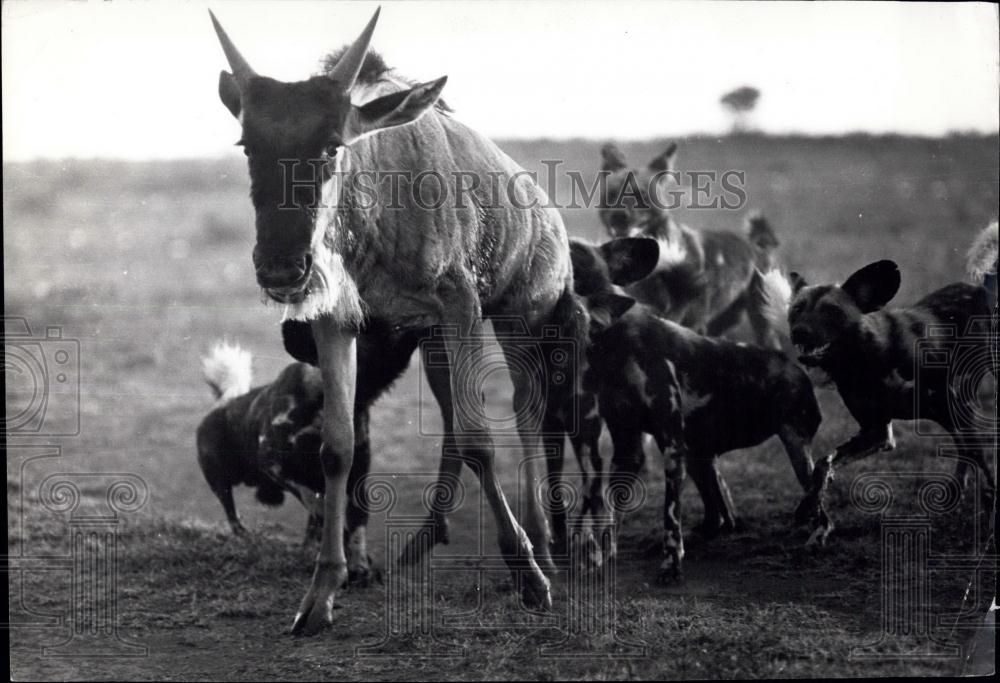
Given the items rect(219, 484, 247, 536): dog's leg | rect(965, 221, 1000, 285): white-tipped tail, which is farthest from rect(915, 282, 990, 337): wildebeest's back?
rect(219, 484, 247, 536): dog's leg

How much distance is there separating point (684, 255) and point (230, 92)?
5.05 m

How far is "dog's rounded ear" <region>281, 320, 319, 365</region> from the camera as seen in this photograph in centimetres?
681

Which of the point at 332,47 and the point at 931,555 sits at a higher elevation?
the point at 332,47

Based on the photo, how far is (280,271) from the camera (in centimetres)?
546

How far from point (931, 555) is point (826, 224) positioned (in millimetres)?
8485

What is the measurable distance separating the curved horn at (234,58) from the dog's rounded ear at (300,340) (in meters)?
1.55

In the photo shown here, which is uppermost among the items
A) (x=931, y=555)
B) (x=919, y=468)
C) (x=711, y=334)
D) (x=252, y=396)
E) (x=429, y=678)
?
(x=711, y=334)

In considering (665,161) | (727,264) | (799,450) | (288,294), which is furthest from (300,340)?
(727,264)

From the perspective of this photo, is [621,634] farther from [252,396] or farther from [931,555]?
[252,396]

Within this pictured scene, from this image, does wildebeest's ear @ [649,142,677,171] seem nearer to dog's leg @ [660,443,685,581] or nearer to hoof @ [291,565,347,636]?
dog's leg @ [660,443,685,581]

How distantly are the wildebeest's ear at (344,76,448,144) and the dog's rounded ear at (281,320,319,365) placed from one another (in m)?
1.45

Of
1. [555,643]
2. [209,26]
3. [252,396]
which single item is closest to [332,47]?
[209,26]

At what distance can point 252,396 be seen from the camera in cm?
786

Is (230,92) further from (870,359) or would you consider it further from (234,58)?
(870,359)
